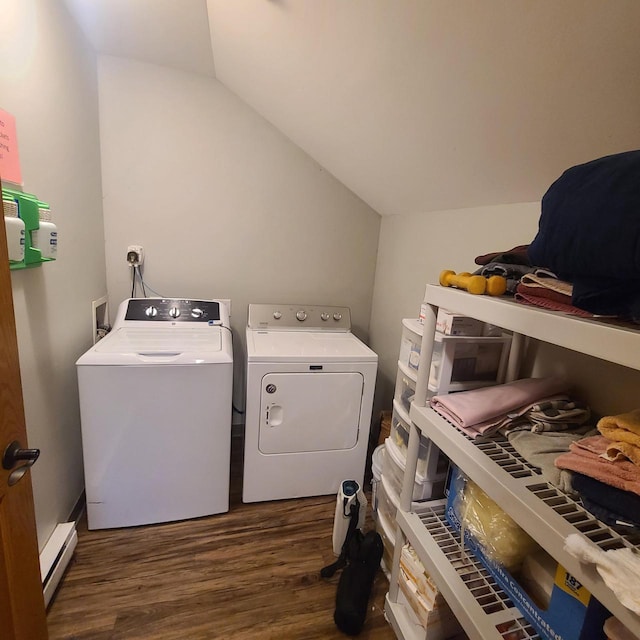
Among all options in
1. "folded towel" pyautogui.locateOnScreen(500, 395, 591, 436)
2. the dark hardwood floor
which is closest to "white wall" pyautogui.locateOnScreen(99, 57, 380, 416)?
the dark hardwood floor

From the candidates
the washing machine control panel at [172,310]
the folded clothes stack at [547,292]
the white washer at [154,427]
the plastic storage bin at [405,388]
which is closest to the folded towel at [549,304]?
the folded clothes stack at [547,292]

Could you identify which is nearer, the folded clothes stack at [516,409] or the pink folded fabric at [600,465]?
the pink folded fabric at [600,465]

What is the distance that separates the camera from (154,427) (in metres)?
1.62

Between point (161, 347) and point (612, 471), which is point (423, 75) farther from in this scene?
point (161, 347)

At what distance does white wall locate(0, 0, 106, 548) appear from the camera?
1.22 m

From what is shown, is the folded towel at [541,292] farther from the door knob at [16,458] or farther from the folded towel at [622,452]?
the door knob at [16,458]

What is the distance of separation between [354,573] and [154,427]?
1056 mm

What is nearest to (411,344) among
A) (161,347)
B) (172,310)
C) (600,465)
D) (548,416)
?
(548,416)

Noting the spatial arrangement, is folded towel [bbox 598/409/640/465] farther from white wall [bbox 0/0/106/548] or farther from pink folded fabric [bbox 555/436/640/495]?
white wall [bbox 0/0/106/548]

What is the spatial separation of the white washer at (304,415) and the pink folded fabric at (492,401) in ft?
2.55

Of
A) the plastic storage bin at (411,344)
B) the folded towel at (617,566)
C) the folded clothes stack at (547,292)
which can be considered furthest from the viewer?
the plastic storage bin at (411,344)

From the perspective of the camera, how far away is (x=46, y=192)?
138 cm

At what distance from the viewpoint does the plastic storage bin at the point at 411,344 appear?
142 centimetres

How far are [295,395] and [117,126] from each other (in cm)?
180
